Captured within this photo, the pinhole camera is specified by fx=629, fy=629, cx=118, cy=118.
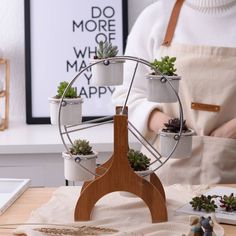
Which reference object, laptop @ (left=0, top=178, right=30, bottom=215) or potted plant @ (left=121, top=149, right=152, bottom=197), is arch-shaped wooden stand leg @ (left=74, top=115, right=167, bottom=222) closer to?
potted plant @ (left=121, top=149, right=152, bottom=197)

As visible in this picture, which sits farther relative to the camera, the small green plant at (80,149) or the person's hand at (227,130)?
the person's hand at (227,130)

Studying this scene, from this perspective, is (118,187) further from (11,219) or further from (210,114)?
(210,114)

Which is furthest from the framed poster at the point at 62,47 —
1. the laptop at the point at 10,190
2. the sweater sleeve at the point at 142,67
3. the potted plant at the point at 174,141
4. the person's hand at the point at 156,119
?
the potted plant at the point at 174,141

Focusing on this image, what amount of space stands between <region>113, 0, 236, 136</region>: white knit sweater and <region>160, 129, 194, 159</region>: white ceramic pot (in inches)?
20.2

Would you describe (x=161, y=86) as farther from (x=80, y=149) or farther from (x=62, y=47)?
(x=62, y=47)

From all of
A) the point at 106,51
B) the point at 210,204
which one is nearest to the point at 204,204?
the point at 210,204

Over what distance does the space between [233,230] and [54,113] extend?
0.45 m

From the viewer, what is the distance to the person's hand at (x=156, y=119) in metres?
1.87

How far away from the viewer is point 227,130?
1.84 metres

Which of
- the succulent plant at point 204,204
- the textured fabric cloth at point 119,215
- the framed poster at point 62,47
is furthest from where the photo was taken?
the framed poster at point 62,47

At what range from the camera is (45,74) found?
2.66 m

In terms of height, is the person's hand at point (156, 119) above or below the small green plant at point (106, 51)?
below

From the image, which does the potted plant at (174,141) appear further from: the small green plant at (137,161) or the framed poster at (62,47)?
the framed poster at (62,47)

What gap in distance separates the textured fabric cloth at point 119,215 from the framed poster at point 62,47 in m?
1.13
